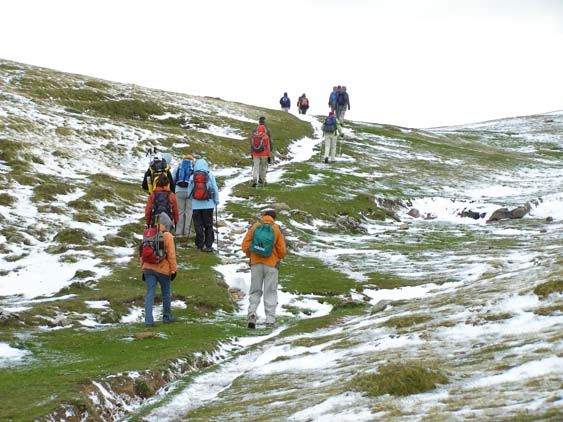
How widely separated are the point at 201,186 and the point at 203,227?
179cm

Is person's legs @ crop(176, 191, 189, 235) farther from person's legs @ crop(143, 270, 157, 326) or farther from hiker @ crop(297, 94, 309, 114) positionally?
hiker @ crop(297, 94, 309, 114)

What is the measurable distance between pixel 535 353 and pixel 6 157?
32135 mm

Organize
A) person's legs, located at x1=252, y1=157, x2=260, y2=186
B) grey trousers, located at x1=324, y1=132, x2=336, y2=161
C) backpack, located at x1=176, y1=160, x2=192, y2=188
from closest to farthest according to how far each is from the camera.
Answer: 1. backpack, located at x1=176, y1=160, x2=192, y2=188
2. person's legs, located at x1=252, y1=157, x2=260, y2=186
3. grey trousers, located at x1=324, y1=132, x2=336, y2=161

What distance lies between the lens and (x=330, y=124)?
45.1 metres

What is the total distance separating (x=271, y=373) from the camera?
12.3 meters

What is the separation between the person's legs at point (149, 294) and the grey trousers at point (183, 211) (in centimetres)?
926

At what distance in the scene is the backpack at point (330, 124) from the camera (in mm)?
44750

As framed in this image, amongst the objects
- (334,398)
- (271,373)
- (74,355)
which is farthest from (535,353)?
(74,355)

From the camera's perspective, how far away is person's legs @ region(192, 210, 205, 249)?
2442 centimetres

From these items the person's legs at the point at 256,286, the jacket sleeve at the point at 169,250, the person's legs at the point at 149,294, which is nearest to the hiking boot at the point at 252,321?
the person's legs at the point at 256,286

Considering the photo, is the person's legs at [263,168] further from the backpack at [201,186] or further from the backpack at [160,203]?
the backpack at [160,203]

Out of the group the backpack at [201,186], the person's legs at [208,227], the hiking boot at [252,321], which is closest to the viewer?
the hiking boot at [252,321]

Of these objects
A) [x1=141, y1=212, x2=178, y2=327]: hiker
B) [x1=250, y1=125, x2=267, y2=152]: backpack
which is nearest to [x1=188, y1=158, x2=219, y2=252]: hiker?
[x1=141, y1=212, x2=178, y2=327]: hiker

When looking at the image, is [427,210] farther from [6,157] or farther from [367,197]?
[6,157]
